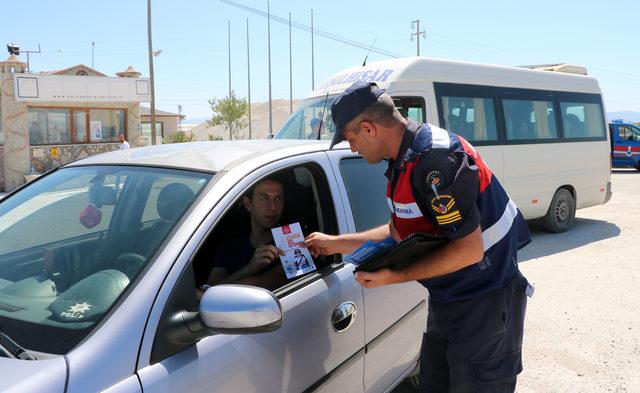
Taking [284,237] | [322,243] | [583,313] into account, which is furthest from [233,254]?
[583,313]

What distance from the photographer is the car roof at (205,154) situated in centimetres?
222

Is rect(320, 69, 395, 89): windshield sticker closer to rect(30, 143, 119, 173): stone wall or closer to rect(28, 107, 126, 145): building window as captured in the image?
rect(30, 143, 119, 173): stone wall

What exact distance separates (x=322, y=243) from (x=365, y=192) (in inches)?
21.6

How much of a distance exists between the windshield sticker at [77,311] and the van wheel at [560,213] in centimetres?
848

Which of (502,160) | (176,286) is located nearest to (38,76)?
(502,160)

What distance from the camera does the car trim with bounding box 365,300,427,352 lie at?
2.53m

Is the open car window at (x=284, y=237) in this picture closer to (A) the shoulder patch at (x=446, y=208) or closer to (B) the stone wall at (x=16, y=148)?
(A) the shoulder patch at (x=446, y=208)

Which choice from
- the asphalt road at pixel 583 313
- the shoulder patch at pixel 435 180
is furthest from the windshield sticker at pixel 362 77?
the shoulder patch at pixel 435 180

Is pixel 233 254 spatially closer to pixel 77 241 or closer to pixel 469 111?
pixel 77 241

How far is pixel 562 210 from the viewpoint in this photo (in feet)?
29.9

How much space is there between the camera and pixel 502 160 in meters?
8.22

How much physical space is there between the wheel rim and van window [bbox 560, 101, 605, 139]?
3.74 feet

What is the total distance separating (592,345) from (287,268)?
3188 mm

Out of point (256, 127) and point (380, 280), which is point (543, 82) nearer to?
point (380, 280)
